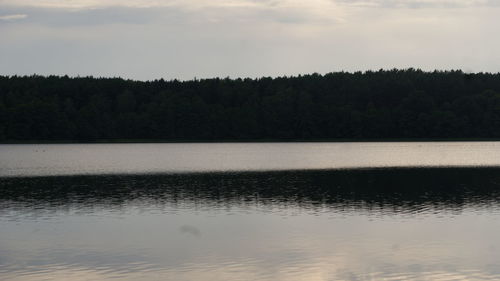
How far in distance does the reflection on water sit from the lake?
3.0 inches

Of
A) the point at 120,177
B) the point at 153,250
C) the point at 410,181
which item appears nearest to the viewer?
the point at 153,250

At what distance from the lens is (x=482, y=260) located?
114 feet

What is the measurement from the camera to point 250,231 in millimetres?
44406

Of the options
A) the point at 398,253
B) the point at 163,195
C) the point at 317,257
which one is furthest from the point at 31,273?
the point at 163,195

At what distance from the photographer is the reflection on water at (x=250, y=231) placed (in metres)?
32.6

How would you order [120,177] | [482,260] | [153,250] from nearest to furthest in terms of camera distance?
[482,260]
[153,250]
[120,177]

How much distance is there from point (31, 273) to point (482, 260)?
2050 cm

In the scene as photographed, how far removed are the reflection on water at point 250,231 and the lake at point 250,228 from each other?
8 cm

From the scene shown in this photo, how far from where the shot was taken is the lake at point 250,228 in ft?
107

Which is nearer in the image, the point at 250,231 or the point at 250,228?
the point at 250,231

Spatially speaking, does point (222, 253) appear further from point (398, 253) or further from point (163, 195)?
point (163, 195)

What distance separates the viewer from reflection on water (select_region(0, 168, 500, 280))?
32594 millimetres

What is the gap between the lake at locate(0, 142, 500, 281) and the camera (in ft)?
107

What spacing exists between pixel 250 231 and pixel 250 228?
4.10 feet
